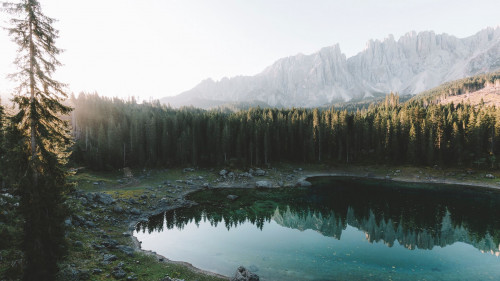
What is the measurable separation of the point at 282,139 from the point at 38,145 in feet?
310

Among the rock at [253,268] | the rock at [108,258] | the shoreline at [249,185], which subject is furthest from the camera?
the shoreline at [249,185]

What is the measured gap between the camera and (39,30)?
17.5 meters

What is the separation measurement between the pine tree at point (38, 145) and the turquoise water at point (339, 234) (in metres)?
17.8

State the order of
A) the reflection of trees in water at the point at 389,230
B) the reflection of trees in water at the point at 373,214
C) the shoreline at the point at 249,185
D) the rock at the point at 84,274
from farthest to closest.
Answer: the reflection of trees in water at the point at 373,214, the reflection of trees in water at the point at 389,230, the shoreline at the point at 249,185, the rock at the point at 84,274

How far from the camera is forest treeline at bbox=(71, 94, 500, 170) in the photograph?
3433 inches

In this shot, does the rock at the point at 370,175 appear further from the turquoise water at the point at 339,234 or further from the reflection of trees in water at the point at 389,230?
the reflection of trees in water at the point at 389,230

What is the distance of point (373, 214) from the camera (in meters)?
51.7

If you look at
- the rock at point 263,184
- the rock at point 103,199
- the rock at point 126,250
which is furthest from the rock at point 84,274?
the rock at point 263,184

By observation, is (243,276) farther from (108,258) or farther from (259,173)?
(259,173)

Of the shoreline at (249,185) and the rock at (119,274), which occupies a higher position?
the rock at (119,274)

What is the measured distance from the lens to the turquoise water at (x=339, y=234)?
29.5m

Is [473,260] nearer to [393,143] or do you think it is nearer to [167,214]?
[167,214]

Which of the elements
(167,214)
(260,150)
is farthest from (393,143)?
(167,214)

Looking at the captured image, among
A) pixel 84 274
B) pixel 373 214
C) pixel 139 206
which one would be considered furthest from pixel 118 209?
pixel 373 214
